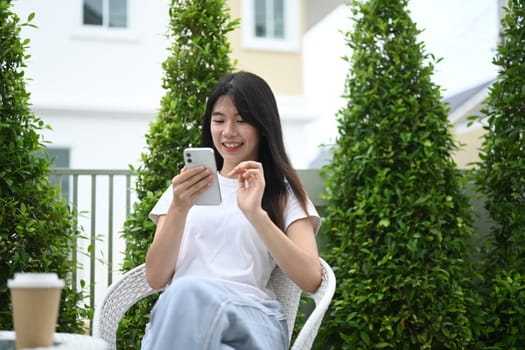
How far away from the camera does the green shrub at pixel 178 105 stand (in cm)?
296

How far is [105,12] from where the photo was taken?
8.78 m

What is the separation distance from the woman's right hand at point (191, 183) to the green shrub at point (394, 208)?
3.85 ft

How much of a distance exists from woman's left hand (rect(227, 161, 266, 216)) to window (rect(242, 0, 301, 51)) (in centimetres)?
753

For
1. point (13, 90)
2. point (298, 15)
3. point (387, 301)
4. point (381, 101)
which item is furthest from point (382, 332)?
point (298, 15)

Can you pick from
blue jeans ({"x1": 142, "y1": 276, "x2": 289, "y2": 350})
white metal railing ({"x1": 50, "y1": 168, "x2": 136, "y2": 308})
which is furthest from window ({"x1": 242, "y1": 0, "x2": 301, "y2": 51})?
blue jeans ({"x1": 142, "y1": 276, "x2": 289, "y2": 350})

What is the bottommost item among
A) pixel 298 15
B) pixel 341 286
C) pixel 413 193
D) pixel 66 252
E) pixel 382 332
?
pixel 382 332

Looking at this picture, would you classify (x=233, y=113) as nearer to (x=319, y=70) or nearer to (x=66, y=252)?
(x=66, y=252)

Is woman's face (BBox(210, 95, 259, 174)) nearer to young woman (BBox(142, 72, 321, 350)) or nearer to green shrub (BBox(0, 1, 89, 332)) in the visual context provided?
young woman (BBox(142, 72, 321, 350))

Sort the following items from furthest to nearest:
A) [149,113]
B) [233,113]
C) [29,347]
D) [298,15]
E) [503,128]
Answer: [298,15] → [149,113] → [503,128] → [233,113] → [29,347]

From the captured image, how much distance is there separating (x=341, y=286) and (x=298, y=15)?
23.7 feet

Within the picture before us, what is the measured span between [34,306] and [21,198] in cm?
163

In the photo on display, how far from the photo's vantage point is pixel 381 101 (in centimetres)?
316

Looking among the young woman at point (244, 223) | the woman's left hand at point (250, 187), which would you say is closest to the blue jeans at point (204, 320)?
the young woman at point (244, 223)

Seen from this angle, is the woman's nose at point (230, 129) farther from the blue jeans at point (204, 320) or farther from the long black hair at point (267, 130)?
the blue jeans at point (204, 320)
